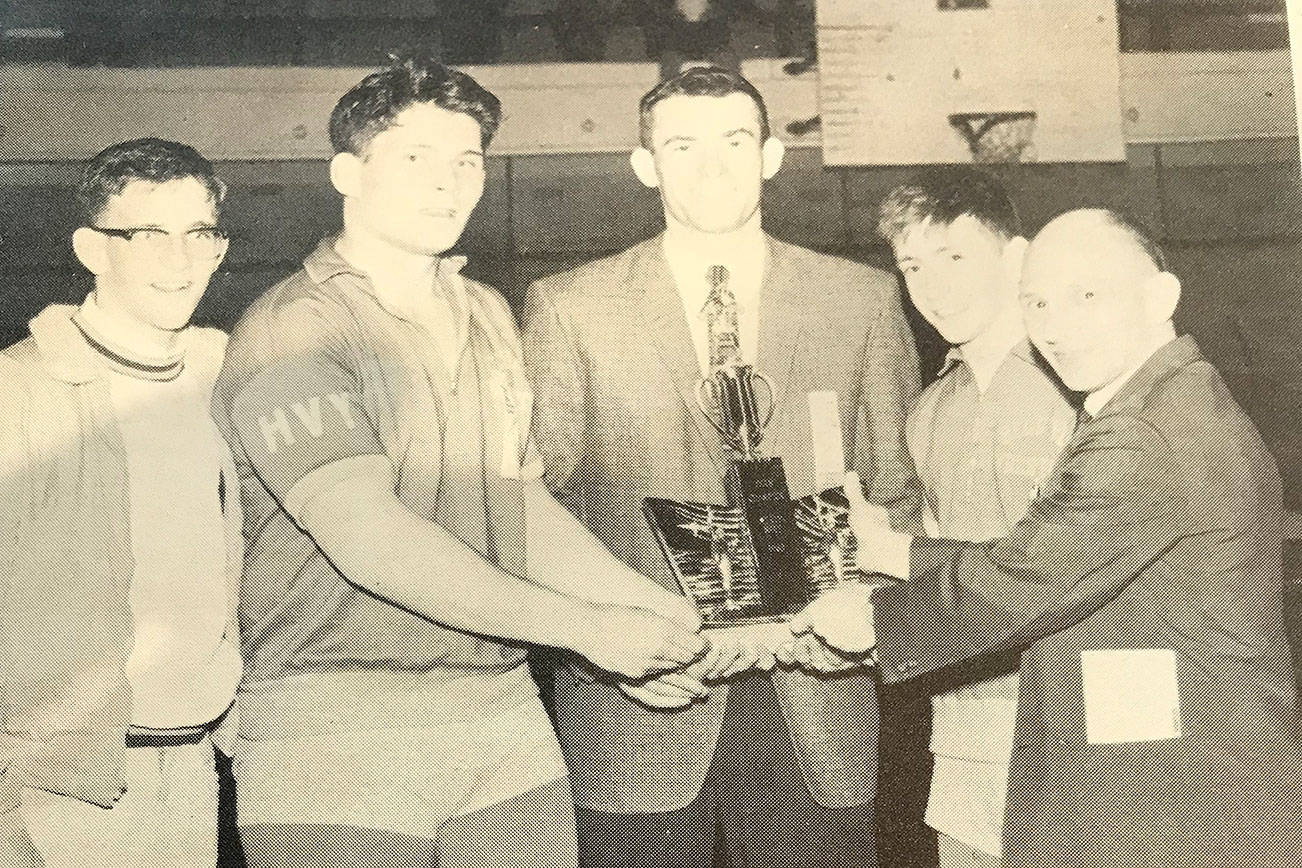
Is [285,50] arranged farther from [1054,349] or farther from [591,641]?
[1054,349]

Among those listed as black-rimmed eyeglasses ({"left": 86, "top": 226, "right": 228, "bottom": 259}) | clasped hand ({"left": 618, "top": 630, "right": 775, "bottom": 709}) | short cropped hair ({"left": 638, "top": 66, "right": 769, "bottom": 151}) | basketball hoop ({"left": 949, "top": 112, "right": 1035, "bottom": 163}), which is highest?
short cropped hair ({"left": 638, "top": 66, "right": 769, "bottom": 151})

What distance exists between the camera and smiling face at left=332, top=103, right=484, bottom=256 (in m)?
2.16

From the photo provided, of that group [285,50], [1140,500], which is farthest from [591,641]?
[285,50]

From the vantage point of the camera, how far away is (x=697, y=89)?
7.46 feet

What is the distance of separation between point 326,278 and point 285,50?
418 mm

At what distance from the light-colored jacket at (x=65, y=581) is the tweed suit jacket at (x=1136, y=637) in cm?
116

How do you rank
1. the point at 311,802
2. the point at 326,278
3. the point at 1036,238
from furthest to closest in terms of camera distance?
the point at 1036,238
the point at 326,278
the point at 311,802

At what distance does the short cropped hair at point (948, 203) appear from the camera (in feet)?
7.58

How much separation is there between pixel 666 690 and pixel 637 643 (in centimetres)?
9

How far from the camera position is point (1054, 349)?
225cm

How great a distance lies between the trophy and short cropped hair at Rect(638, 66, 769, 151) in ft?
1.39

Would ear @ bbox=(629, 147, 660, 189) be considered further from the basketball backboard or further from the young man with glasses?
the young man with glasses

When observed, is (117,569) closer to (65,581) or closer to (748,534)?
(65,581)

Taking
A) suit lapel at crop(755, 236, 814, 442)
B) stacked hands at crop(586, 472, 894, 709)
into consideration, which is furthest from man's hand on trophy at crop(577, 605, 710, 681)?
suit lapel at crop(755, 236, 814, 442)
